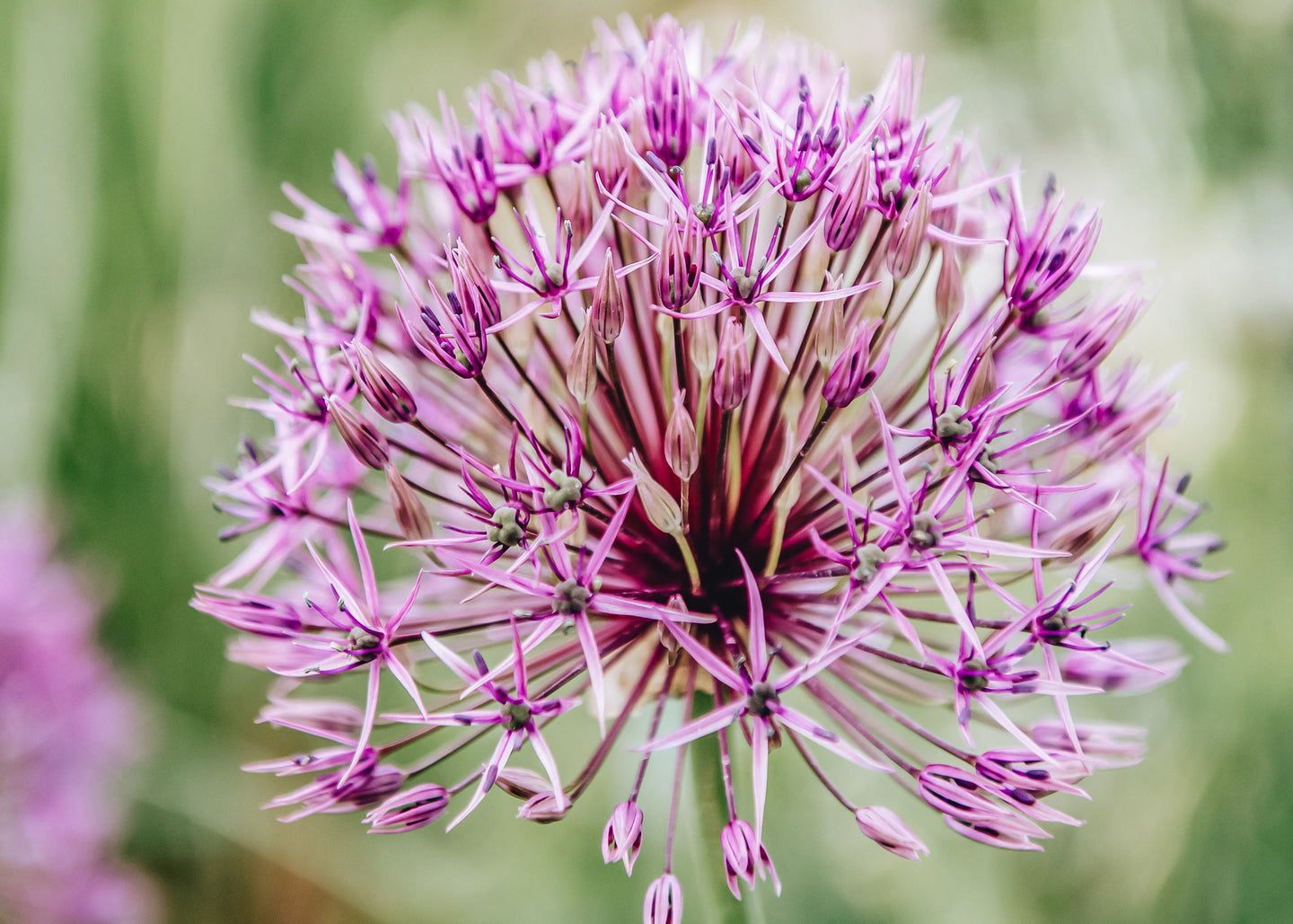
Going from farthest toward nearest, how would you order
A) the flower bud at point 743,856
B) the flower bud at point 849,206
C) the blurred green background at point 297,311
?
the blurred green background at point 297,311 → the flower bud at point 849,206 → the flower bud at point 743,856

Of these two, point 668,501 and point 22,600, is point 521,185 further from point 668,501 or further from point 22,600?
point 22,600

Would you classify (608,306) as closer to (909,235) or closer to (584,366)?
(584,366)

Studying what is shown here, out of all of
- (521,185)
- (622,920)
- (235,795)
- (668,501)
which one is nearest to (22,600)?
(235,795)

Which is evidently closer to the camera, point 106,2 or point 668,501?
point 668,501

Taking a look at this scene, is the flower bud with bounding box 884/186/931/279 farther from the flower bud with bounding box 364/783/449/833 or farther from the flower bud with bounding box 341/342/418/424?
the flower bud with bounding box 364/783/449/833

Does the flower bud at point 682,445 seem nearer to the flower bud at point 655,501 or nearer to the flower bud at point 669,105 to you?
the flower bud at point 655,501

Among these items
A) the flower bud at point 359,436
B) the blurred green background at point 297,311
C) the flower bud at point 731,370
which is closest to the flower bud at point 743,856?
the flower bud at point 731,370

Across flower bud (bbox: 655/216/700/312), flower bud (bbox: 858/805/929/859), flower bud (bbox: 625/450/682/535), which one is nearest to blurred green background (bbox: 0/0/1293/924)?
flower bud (bbox: 858/805/929/859)
